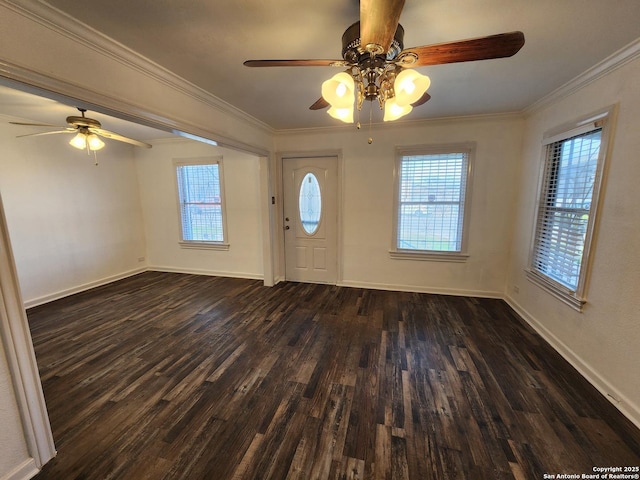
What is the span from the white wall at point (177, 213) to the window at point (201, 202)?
11cm

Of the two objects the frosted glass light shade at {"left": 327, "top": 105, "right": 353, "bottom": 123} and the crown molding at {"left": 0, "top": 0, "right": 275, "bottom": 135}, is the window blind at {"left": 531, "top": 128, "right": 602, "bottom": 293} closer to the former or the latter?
the frosted glass light shade at {"left": 327, "top": 105, "right": 353, "bottom": 123}

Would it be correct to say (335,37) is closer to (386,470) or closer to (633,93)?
(633,93)

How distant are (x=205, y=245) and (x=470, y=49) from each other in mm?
4590

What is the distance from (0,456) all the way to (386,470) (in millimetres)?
1949

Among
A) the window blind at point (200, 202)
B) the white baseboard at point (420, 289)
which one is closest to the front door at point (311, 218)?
the white baseboard at point (420, 289)

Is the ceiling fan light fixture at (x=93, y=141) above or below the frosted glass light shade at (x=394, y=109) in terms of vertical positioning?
above

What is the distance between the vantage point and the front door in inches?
159

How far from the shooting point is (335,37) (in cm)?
165

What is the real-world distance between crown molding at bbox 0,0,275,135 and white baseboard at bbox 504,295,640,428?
410 cm

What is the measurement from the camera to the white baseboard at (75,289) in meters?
3.48

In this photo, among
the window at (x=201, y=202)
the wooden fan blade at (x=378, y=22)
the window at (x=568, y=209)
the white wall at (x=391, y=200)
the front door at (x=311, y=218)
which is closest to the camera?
the wooden fan blade at (x=378, y=22)

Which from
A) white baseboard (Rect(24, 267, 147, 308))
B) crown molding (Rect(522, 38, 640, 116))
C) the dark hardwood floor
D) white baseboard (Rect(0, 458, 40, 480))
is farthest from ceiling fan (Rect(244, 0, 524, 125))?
white baseboard (Rect(24, 267, 147, 308))

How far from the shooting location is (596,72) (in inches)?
80.2

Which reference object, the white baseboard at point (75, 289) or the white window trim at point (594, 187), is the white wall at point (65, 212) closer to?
the white baseboard at point (75, 289)
